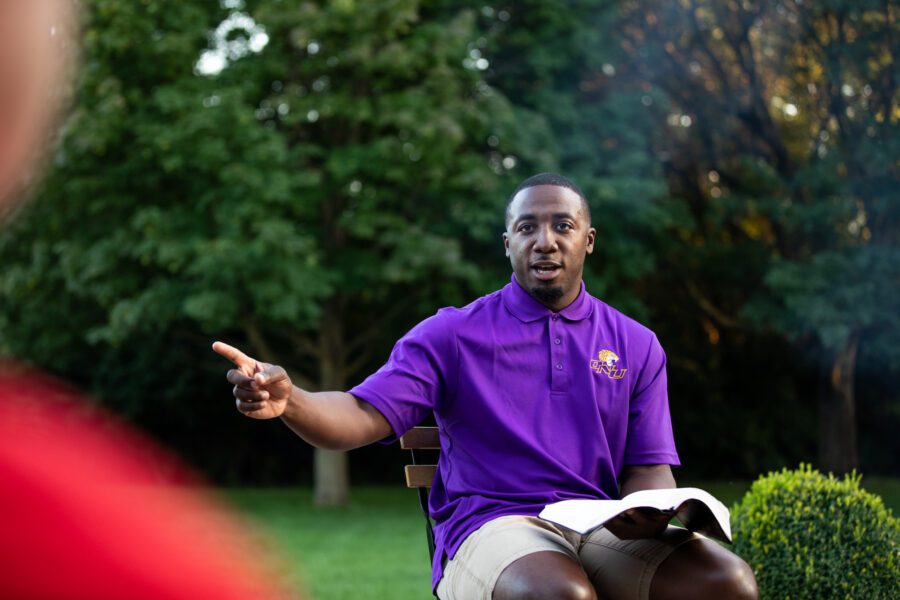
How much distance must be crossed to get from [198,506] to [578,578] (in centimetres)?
199

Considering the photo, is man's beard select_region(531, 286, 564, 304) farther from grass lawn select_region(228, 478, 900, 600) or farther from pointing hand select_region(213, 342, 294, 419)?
grass lawn select_region(228, 478, 900, 600)

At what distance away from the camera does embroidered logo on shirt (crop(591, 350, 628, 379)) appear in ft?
10.5

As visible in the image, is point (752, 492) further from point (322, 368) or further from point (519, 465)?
point (322, 368)

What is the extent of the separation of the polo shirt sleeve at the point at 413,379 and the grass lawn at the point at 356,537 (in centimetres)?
228

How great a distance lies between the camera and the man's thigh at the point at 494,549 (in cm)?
274

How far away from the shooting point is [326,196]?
15258mm

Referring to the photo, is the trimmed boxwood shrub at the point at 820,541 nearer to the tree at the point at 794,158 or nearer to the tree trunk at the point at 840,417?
the tree at the point at 794,158

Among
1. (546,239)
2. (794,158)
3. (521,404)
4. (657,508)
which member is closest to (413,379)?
(521,404)

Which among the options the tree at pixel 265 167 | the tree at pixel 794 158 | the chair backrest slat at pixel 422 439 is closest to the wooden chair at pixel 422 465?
the chair backrest slat at pixel 422 439

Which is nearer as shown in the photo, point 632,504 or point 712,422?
point 632,504

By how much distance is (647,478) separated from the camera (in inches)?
125

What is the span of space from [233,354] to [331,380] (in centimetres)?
1454

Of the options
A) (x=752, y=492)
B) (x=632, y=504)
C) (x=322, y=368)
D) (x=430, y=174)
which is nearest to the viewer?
(x=632, y=504)

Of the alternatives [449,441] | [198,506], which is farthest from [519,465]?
[198,506]
